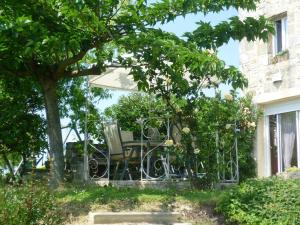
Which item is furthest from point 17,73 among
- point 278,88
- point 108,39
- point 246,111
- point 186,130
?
point 278,88

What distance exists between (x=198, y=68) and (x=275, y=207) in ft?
7.73

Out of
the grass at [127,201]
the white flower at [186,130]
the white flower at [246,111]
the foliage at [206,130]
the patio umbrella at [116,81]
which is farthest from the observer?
the white flower at [246,111]

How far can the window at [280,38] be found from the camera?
1630 cm

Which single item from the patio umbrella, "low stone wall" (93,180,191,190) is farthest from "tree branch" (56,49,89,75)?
the patio umbrella

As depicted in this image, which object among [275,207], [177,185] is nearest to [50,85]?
[177,185]

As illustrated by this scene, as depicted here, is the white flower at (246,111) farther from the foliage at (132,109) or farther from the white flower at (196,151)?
the white flower at (196,151)

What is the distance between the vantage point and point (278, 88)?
16000 mm

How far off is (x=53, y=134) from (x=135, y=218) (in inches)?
129

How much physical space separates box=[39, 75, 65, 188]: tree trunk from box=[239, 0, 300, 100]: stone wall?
7090mm

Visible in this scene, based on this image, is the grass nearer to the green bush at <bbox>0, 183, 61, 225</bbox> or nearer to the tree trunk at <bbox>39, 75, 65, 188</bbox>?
the green bush at <bbox>0, 183, 61, 225</bbox>

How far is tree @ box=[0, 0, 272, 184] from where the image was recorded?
8992mm

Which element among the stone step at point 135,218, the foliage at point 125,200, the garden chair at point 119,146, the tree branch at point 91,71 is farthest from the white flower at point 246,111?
the stone step at point 135,218

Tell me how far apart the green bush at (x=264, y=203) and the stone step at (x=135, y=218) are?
28.8 inches

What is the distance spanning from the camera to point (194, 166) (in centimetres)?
1119
